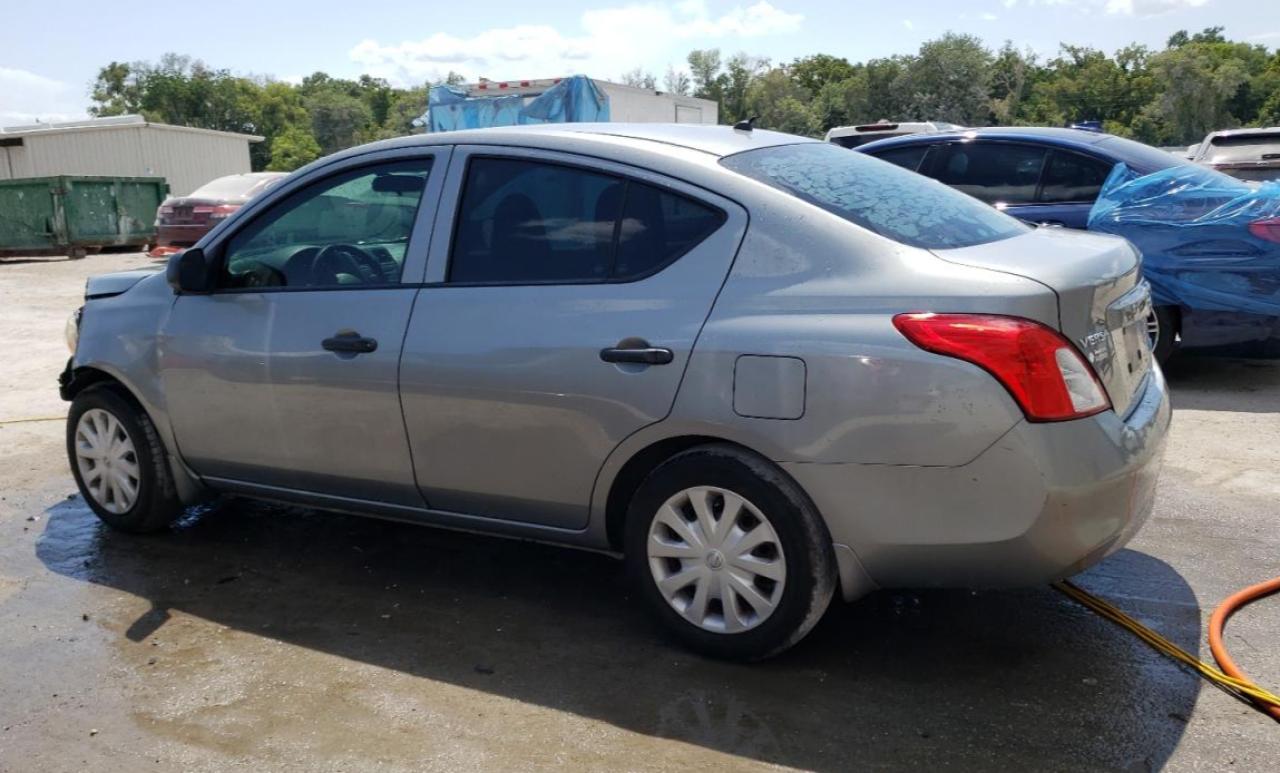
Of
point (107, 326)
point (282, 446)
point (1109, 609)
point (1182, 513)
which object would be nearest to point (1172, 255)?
point (1182, 513)

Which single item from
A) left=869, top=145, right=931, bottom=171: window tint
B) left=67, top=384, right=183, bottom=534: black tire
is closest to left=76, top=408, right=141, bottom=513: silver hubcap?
left=67, top=384, right=183, bottom=534: black tire

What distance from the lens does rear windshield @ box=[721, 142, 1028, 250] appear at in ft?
11.6

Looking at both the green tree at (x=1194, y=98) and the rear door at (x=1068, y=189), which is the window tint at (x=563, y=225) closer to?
the rear door at (x=1068, y=189)

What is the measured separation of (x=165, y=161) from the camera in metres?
32.2

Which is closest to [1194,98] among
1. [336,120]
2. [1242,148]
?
[336,120]

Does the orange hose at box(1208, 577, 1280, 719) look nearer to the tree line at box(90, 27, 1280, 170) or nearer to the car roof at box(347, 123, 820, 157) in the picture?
the car roof at box(347, 123, 820, 157)

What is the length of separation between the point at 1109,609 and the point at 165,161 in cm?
3303

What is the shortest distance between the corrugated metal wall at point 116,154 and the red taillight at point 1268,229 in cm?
3048

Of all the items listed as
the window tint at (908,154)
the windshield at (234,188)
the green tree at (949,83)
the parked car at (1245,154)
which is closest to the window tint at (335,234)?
the window tint at (908,154)

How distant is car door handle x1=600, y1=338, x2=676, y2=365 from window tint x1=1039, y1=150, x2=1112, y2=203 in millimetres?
5189

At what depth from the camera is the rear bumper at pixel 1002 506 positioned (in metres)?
3.07

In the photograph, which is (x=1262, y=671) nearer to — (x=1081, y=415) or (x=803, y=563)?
(x=1081, y=415)

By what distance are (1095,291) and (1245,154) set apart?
9.55 metres

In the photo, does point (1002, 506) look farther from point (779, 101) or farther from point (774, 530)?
point (779, 101)
